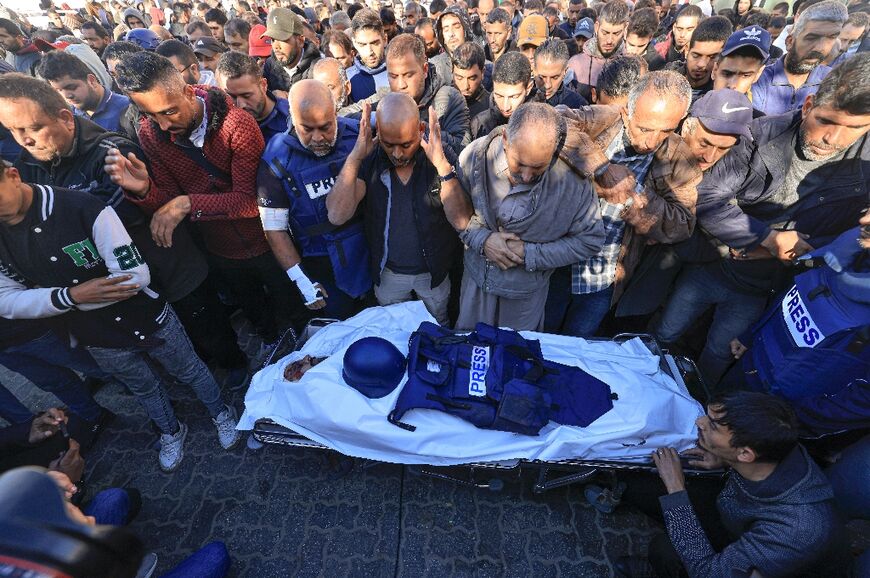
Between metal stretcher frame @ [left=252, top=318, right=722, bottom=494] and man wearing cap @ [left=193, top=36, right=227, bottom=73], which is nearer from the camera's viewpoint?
metal stretcher frame @ [left=252, top=318, right=722, bottom=494]

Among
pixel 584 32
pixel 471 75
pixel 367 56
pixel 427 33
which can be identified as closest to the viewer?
pixel 471 75

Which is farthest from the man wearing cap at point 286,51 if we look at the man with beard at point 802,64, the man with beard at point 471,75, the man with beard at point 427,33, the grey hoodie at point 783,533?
the grey hoodie at point 783,533

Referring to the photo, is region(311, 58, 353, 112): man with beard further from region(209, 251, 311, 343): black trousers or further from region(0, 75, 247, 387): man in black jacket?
region(0, 75, 247, 387): man in black jacket

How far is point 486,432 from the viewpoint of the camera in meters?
2.38

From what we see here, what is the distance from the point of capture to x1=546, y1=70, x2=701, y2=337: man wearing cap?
2.33m

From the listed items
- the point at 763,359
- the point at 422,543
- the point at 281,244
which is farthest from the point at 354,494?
the point at 763,359

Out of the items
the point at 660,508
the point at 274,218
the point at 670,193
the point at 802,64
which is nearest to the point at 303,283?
the point at 274,218

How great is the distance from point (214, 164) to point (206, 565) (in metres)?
2.49

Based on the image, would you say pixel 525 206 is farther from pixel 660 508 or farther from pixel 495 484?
pixel 660 508

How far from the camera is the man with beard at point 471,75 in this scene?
4227mm

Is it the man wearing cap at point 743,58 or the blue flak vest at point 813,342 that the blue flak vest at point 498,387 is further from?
the man wearing cap at point 743,58

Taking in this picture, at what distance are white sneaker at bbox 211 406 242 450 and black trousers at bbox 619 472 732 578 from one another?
2.85 m

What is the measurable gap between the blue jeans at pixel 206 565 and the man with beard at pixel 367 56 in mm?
4474

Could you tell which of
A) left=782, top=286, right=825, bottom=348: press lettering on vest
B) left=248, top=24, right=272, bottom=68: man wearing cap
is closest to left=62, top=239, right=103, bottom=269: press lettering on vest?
left=782, top=286, right=825, bottom=348: press lettering on vest
